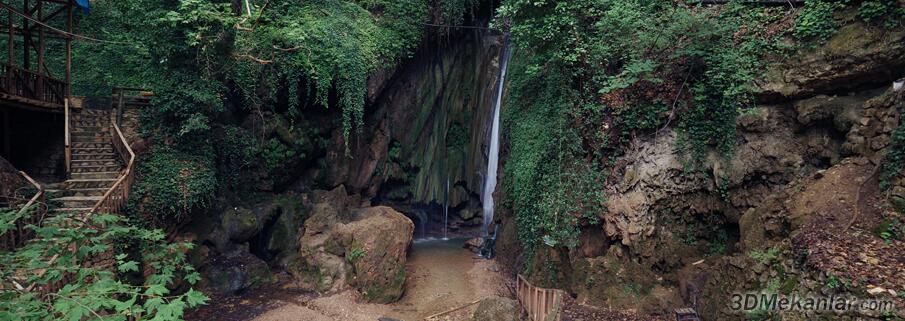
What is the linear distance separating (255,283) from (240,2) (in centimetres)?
891

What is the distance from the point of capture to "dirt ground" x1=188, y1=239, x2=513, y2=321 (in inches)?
376

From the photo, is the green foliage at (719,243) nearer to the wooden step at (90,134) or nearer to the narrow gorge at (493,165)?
the narrow gorge at (493,165)

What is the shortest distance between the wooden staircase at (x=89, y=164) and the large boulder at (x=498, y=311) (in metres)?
8.93

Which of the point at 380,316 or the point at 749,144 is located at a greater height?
the point at 749,144

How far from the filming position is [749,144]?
24.3 ft

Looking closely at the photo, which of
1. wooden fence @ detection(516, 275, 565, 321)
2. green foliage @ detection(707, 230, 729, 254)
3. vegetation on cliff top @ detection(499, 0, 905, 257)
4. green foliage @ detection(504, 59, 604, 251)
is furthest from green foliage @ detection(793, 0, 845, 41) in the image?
wooden fence @ detection(516, 275, 565, 321)

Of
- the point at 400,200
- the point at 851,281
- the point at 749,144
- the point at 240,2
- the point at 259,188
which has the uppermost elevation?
the point at 240,2

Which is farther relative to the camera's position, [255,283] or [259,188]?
[259,188]

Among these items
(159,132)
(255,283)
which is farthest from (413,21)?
(255,283)

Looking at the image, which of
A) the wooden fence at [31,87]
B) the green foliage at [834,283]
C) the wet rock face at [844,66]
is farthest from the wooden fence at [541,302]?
the wooden fence at [31,87]

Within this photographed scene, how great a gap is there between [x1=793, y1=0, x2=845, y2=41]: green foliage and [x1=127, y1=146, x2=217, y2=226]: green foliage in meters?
→ 13.8

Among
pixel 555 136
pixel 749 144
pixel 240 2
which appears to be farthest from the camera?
pixel 240 2

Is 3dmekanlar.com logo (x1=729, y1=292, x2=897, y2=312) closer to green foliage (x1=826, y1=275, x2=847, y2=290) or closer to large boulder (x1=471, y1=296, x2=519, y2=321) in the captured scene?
green foliage (x1=826, y1=275, x2=847, y2=290)

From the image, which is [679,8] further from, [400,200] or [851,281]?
[400,200]
